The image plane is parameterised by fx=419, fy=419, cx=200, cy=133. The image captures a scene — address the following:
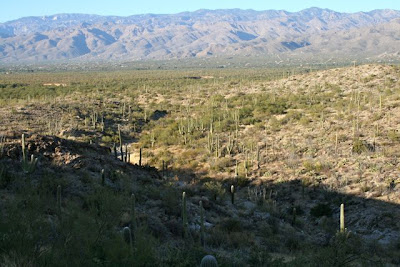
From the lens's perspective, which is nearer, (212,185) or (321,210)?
(321,210)

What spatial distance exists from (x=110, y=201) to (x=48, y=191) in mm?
5087

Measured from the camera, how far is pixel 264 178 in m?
20.7

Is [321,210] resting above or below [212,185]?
below

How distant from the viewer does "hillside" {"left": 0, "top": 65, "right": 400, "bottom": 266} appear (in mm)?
9086

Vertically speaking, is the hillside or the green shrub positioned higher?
the hillside

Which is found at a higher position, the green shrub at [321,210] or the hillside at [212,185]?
the hillside at [212,185]

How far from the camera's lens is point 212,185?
18672 mm

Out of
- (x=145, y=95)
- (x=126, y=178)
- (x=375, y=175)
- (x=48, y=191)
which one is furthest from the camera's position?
(x=145, y=95)

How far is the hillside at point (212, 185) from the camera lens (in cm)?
909

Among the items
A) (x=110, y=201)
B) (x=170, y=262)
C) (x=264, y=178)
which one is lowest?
(x=264, y=178)

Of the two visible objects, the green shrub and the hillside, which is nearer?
the hillside

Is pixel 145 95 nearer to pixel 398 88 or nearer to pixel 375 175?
pixel 398 88

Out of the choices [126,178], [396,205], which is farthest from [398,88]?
[126,178]

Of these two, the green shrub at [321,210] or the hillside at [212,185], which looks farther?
the green shrub at [321,210]
